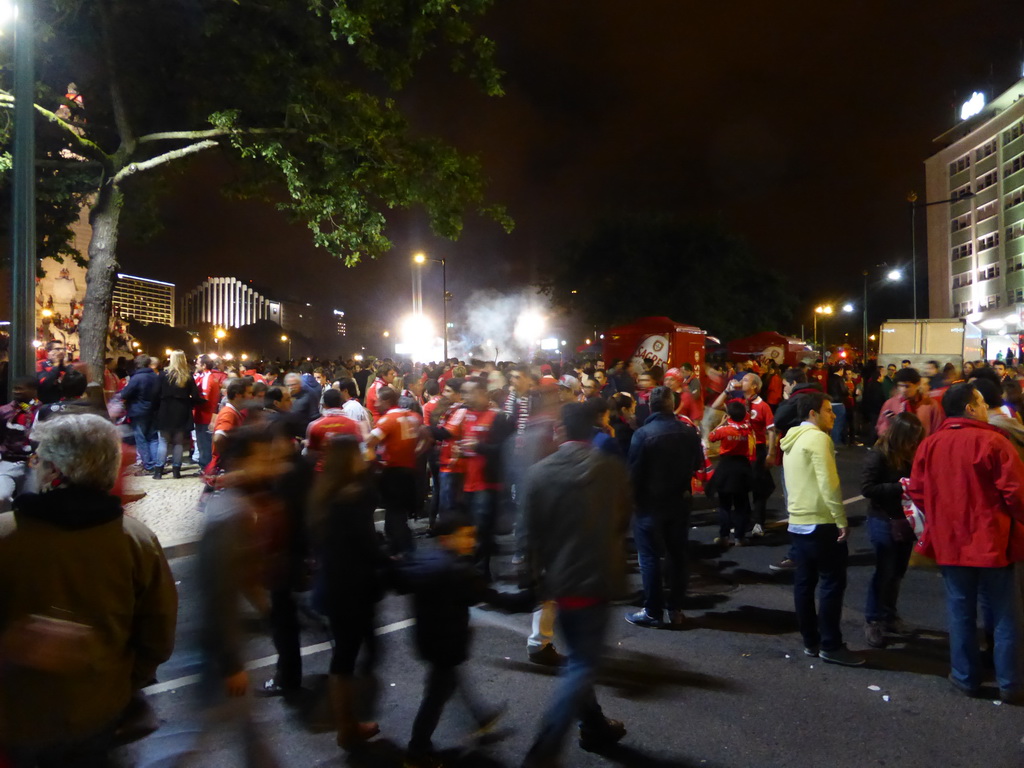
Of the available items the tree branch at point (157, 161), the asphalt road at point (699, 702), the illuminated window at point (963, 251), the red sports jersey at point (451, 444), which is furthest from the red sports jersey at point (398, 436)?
the illuminated window at point (963, 251)

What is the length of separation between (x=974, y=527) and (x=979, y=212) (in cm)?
8973

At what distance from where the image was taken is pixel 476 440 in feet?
22.4

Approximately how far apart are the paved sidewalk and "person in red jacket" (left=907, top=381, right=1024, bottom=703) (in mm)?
5616

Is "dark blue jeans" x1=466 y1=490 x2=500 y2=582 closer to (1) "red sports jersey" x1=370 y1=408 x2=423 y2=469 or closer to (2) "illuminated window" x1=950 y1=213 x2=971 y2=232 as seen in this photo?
(1) "red sports jersey" x1=370 y1=408 x2=423 y2=469

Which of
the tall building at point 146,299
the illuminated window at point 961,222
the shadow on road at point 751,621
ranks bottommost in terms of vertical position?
the shadow on road at point 751,621

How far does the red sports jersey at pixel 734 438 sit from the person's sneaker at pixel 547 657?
11.9 feet

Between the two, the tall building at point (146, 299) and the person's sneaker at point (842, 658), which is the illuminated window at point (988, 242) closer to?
the person's sneaker at point (842, 658)

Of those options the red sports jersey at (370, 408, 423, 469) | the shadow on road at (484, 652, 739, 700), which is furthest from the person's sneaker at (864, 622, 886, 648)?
the red sports jersey at (370, 408, 423, 469)

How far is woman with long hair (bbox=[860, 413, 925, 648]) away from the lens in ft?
17.6

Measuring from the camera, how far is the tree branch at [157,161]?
12531mm

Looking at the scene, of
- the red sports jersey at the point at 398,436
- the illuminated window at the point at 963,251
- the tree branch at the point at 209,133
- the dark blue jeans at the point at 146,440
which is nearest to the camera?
the red sports jersey at the point at 398,436

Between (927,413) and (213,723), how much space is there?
630 cm

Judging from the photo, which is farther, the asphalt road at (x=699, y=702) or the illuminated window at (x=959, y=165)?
the illuminated window at (x=959, y=165)

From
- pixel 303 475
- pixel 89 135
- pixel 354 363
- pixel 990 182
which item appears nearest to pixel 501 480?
pixel 303 475
